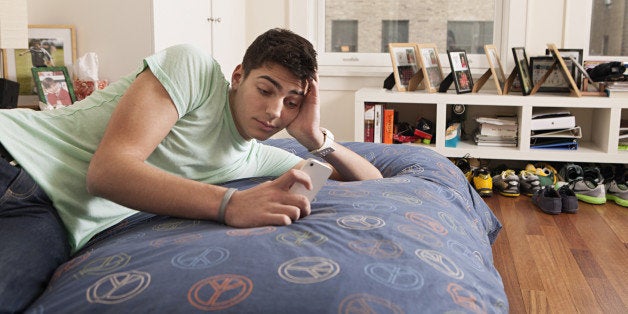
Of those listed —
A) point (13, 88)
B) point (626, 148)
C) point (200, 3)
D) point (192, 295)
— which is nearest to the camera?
point (192, 295)

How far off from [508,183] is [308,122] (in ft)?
7.45

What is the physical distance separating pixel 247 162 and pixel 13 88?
3.70 feet

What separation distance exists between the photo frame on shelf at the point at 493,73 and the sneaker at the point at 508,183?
51cm

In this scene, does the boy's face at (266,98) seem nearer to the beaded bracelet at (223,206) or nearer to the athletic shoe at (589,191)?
the beaded bracelet at (223,206)

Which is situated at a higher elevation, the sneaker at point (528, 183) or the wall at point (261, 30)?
the wall at point (261, 30)

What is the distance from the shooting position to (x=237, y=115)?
1.54m

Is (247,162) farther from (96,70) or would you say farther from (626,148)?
(626,148)

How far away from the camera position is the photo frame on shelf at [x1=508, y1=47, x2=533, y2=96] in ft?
12.3

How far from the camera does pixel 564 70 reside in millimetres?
3689

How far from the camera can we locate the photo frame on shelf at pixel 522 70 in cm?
376

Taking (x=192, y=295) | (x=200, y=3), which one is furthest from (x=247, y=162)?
(x=200, y=3)

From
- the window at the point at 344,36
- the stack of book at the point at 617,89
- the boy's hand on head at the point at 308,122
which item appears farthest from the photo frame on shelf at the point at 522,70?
the boy's hand on head at the point at 308,122

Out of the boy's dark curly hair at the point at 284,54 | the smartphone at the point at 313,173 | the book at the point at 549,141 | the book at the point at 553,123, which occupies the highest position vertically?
the boy's dark curly hair at the point at 284,54

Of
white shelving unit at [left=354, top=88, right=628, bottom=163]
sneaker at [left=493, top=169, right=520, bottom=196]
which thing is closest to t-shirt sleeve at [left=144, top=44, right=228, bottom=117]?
white shelving unit at [left=354, top=88, right=628, bottom=163]
